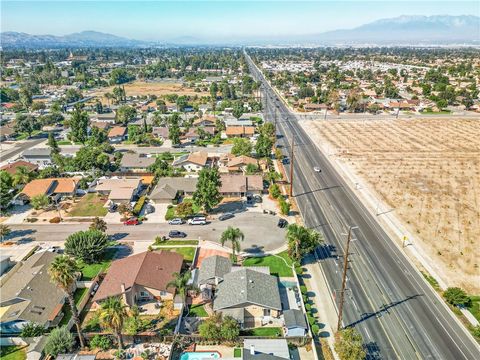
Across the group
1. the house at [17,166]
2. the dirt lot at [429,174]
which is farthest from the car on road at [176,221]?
the house at [17,166]

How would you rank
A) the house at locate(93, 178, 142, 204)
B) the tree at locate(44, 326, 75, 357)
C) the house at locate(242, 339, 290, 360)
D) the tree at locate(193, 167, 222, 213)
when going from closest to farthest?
the house at locate(242, 339, 290, 360), the tree at locate(44, 326, 75, 357), the tree at locate(193, 167, 222, 213), the house at locate(93, 178, 142, 204)

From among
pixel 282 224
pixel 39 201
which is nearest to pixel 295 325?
pixel 282 224

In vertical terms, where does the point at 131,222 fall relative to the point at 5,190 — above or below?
below

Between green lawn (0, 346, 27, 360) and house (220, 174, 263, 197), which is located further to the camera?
house (220, 174, 263, 197)

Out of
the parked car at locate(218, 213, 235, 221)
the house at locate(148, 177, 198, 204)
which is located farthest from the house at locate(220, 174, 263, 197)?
the parked car at locate(218, 213, 235, 221)

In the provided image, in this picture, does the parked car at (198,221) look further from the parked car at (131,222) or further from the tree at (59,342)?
the tree at (59,342)

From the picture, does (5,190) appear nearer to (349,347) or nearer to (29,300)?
(29,300)

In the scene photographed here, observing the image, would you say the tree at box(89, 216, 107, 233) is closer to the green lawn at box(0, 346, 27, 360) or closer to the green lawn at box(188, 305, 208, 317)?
the green lawn at box(0, 346, 27, 360)
